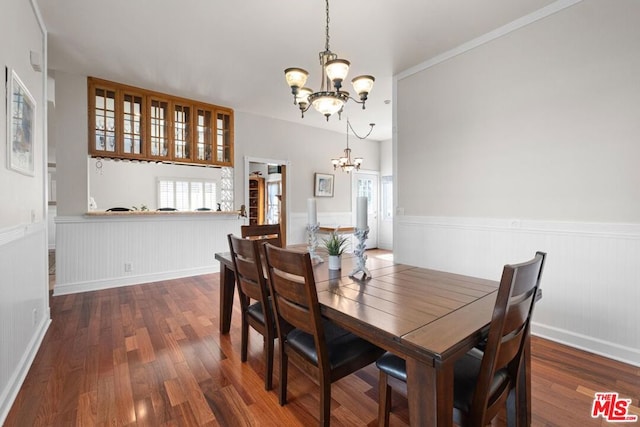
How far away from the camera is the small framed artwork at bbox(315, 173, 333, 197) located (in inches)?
243

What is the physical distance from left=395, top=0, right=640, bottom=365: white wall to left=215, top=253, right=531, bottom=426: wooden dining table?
1.32 metres

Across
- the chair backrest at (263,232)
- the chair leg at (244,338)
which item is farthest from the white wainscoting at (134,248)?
the chair leg at (244,338)

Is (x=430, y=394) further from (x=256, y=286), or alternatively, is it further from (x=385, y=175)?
(x=385, y=175)

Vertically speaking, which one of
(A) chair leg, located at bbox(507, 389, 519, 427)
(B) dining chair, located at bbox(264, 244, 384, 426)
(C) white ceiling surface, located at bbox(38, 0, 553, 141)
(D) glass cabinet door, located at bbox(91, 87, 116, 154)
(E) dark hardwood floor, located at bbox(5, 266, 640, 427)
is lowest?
(E) dark hardwood floor, located at bbox(5, 266, 640, 427)

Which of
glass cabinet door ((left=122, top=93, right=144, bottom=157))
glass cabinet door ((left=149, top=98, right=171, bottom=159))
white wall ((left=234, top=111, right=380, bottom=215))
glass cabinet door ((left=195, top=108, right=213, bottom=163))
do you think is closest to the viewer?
glass cabinet door ((left=122, top=93, right=144, bottom=157))

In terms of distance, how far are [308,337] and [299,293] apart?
37 centimetres

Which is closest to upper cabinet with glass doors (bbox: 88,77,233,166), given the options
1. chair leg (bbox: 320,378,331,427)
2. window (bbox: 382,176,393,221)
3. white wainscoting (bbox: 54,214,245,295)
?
white wainscoting (bbox: 54,214,245,295)

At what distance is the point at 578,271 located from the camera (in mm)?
2404

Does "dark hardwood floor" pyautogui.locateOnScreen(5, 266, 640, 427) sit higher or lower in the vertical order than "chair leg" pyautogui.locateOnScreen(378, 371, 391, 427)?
lower

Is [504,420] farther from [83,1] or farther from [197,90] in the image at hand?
[197,90]

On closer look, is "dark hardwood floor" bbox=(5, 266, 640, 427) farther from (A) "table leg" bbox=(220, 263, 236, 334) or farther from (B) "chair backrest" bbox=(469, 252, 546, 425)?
(B) "chair backrest" bbox=(469, 252, 546, 425)

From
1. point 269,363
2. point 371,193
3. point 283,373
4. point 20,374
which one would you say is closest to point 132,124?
point 20,374

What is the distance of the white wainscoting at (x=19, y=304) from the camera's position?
168 centimetres

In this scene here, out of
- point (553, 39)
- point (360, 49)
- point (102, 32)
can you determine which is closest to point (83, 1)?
point (102, 32)
